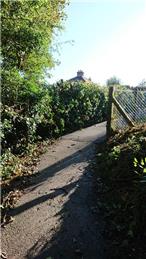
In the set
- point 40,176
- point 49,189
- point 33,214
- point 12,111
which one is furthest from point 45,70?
point 33,214

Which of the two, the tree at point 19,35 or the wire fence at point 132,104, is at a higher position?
the tree at point 19,35

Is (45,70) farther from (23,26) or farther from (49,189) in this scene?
(49,189)

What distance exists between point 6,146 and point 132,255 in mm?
5257

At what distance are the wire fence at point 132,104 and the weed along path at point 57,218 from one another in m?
2.15

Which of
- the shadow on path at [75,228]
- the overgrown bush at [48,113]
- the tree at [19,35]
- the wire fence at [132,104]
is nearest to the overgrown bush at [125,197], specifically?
the shadow on path at [75,228]

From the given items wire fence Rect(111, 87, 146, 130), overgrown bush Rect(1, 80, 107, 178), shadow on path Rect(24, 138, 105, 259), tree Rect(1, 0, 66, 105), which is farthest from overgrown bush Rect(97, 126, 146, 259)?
tree Rect(1, 0, 66, 105)

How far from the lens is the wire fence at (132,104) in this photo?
11.0 meters

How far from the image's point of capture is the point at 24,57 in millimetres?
10797

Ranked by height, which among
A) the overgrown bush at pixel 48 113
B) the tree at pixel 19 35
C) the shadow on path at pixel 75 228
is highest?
the tree at pixel 19 35

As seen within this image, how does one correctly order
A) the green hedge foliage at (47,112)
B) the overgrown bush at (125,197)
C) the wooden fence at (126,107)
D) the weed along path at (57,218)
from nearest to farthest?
the overgrown bush at (125,197)
the weed along path at (57,218)
the green hedge foliage at (47,112)
the wooden fence at (126,107)

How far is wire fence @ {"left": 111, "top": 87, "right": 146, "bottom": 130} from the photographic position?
1098 centimetres

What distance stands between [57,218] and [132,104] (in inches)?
222

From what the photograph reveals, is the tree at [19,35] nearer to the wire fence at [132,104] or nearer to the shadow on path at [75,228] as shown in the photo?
the wire fence at [132,104]

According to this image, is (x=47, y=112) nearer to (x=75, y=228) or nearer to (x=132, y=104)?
(x=132, y=104)
